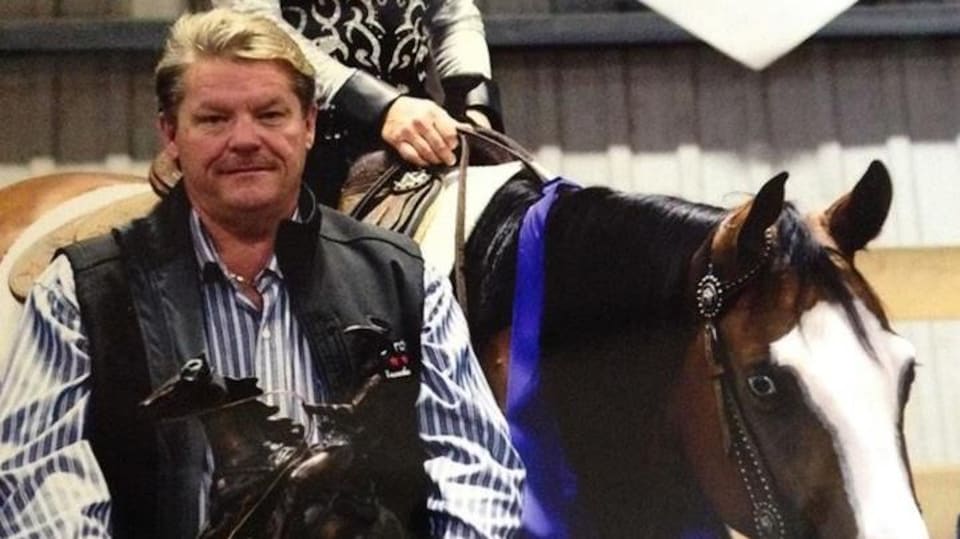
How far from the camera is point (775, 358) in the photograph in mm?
477

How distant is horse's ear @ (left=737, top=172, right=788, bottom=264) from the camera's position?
496mm

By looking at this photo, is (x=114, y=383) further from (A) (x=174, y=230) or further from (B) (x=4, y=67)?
(B) (x=4, y=67)

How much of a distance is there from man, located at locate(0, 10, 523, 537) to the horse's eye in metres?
0.11

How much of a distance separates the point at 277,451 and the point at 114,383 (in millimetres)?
73

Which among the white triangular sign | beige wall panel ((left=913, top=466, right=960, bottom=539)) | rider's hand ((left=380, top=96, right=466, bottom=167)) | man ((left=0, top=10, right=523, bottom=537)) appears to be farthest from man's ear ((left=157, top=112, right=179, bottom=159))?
beige wall panel ((left=913, top=466, right=960, bottom=539))

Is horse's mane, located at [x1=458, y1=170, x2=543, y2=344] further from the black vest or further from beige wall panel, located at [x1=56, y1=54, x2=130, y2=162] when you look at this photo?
beige wall panel, located at [x1=56, y1=54, x2=130, y2=162]

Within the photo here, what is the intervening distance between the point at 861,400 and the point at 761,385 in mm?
41

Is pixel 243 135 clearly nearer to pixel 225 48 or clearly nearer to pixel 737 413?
pixel 225 48

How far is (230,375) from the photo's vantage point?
476 mm

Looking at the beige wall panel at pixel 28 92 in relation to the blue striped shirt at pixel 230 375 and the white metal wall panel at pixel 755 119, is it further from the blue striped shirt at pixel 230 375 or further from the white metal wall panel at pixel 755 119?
the white metal wall panel at pixel 755 119

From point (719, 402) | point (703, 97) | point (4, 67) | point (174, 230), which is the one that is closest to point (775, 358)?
point (719, 402)

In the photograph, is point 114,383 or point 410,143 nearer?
point 114,383

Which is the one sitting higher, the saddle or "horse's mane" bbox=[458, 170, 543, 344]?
the saddle

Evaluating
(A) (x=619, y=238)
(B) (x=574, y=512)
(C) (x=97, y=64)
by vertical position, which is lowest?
(B) (x=574, y=512)
